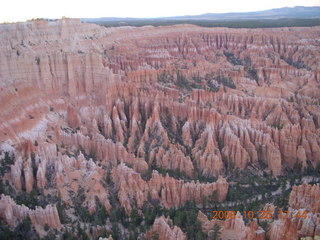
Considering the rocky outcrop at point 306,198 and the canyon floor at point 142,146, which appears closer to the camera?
the rocky outcrop at point 306,198

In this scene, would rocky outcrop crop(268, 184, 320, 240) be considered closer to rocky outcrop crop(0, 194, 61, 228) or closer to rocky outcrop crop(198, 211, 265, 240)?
rocky outcrop crop(198, 211, 265, 240)

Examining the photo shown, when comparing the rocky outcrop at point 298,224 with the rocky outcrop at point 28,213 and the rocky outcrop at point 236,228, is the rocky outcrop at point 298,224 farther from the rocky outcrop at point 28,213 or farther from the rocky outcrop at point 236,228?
the rocky outcrop at point 28,213

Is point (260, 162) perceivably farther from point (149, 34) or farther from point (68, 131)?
point (149, 34)

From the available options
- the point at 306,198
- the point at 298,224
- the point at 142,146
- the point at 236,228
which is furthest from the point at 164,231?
the point at 142,146

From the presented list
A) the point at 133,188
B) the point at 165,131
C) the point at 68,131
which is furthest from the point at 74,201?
the point at 165,131

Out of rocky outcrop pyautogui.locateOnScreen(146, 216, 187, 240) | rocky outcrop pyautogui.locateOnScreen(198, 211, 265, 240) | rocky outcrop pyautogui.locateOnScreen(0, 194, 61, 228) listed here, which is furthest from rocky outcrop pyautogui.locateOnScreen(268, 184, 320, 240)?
rocky outcrop pyautogui.locateOnScreen(0, 194, 61, 228)
